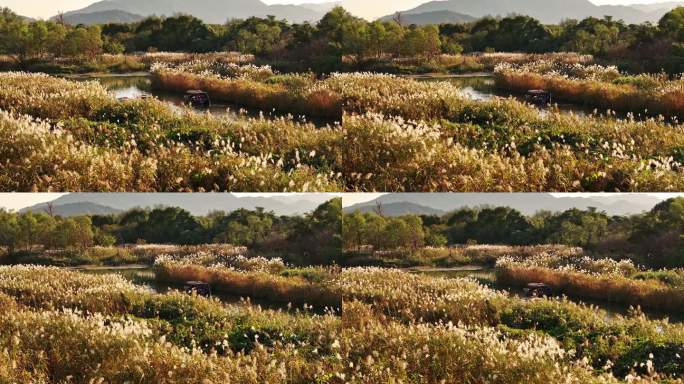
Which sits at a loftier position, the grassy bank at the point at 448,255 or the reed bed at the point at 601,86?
the reed bed at the point at 601,86

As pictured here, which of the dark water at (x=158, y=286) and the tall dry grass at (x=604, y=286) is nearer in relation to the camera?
the tall dry grass at (x=604, y=286)

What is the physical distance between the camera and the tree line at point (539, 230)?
751 centimetres

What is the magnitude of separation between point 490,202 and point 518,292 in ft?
3.59

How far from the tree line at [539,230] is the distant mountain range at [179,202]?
23.3 inches

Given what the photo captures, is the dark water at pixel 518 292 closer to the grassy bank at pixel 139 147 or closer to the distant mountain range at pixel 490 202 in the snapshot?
the distant mountain range at pixel 490 202

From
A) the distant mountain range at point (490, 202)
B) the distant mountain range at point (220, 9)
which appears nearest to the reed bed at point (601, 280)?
the distant mountain range at point (490, 202)

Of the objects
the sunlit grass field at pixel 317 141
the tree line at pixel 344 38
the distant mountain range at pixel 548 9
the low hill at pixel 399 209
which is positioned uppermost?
the distant mountain range at pixel 548 9

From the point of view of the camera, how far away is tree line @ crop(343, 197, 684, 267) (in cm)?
751

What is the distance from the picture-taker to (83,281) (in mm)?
8352

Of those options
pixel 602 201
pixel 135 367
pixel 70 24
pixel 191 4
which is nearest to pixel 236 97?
pixel 191 4

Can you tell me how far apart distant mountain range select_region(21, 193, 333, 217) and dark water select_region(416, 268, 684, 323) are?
171 cm

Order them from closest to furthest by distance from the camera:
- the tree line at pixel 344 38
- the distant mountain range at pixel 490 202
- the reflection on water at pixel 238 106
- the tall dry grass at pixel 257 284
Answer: the distant mountain range at pixel 490 202
the tall dry grass at pixel 257 284
the tree line at pixel 344 38
the reflection on water at pixel 238 106

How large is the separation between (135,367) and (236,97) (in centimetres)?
496

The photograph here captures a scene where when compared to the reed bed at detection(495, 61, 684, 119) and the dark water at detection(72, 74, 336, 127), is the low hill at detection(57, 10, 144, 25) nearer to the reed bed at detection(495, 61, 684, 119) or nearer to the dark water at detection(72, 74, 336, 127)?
the dark water at detection(72, 74, 336, 127)
